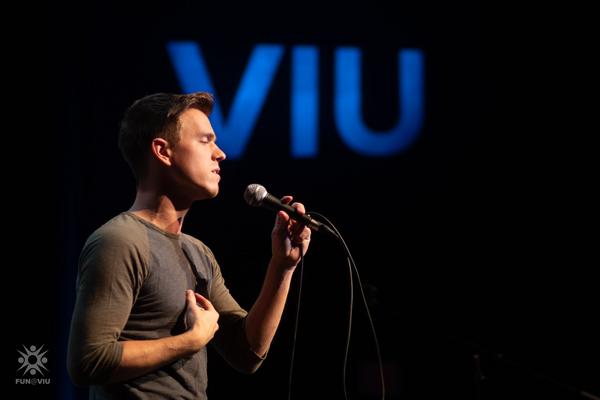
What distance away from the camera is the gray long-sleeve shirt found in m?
1.68

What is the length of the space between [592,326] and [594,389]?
0.42 meters

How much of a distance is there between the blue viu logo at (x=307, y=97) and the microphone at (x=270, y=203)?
2029mm

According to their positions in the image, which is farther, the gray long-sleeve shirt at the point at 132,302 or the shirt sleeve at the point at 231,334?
the shirt sleeve at the point at 231,334

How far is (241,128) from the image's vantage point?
13.4 feet

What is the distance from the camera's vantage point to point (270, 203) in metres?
2.04

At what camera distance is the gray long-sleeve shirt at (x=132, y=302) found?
1.68m

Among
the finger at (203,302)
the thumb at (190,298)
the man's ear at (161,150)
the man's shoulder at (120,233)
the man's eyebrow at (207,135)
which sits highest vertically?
the man's eyebrow at (207,135)

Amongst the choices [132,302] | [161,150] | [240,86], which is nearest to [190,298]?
[132,302]

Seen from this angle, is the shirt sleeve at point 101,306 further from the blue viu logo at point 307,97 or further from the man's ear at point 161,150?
the blue viu logo at point 307,97

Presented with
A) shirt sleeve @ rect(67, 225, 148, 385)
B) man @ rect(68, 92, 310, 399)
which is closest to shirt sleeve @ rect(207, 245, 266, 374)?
man @ rect(68, 92, 310, 399)

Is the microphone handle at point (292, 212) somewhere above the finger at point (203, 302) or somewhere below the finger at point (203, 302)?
above

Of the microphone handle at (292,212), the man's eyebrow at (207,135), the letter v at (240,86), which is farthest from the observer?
the letter v at (240,86)

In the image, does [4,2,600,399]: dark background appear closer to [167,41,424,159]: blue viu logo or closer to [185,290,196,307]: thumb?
[167,41,424,159]: blue viu logo

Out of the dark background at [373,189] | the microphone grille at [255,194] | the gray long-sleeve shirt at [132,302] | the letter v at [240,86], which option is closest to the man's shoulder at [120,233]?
the gray long-sleeve shirt at [132,302]
